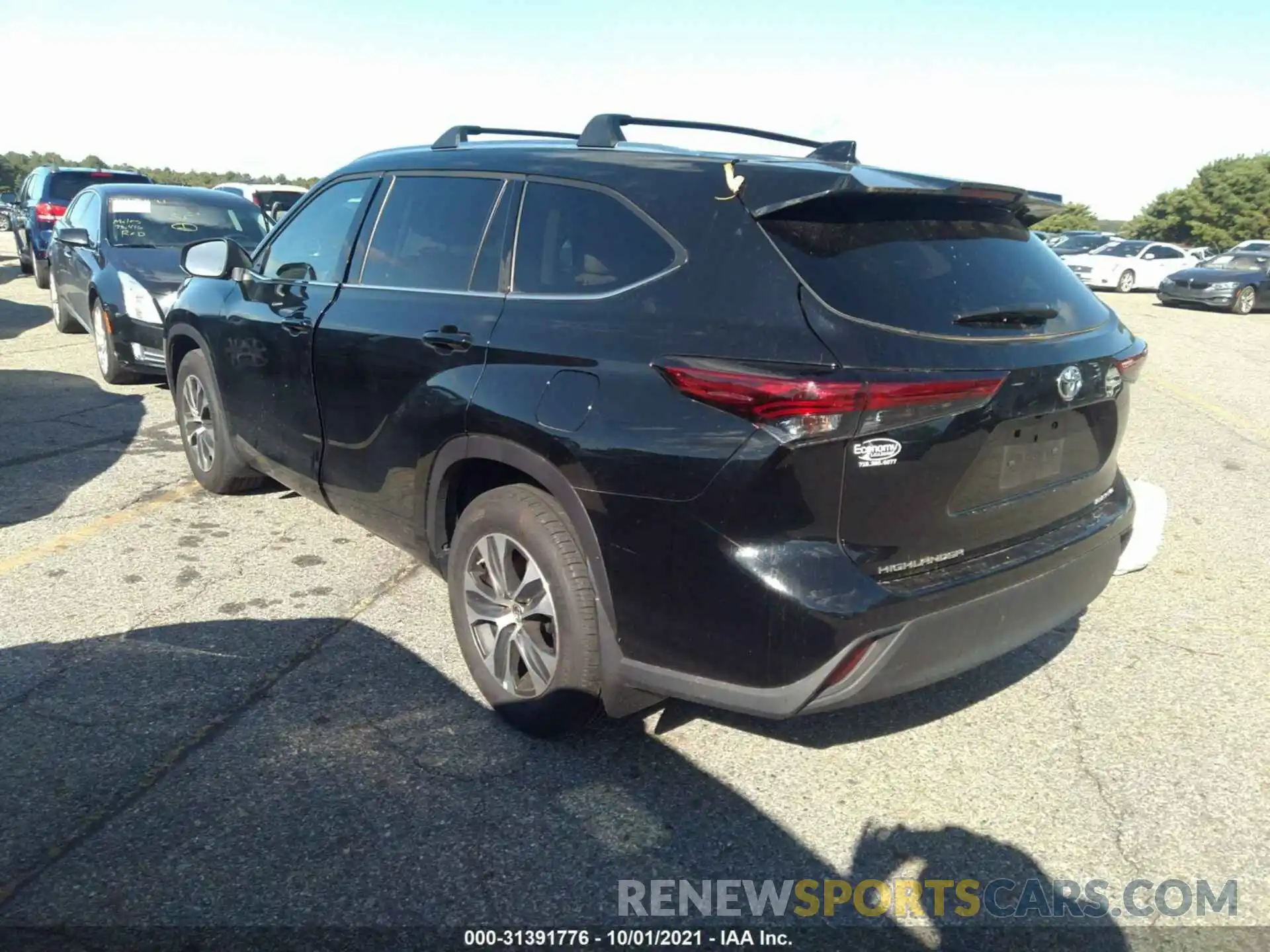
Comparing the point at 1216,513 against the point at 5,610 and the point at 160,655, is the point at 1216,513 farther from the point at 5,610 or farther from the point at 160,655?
the point at 5,610

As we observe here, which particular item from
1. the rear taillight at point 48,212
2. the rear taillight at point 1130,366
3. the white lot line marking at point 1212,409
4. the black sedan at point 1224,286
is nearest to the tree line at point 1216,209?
Answer: the black sedan at point 1224,286

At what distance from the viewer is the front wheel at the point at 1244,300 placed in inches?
848

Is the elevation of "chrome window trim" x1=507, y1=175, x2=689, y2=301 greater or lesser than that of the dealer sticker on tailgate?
greater

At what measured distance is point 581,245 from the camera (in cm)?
307

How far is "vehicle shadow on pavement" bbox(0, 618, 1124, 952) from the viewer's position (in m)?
2.43

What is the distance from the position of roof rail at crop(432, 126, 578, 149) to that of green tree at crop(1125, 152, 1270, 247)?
5499cm

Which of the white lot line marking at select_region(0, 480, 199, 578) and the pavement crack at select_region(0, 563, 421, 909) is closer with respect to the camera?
the pavement crack at select_region(0, 563, 421, 909)

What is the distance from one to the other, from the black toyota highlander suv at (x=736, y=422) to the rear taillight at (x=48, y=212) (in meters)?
13.7

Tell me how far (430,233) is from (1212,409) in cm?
794

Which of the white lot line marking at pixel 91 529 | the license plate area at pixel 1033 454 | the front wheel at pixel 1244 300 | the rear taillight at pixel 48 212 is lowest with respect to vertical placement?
the front wheel at pixel 1244 300

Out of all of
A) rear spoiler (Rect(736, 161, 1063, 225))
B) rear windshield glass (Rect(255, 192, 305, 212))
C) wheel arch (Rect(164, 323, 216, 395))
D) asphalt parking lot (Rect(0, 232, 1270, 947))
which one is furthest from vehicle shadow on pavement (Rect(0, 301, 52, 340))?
rear spoiler (Rect(736, 161, 1063, 225))

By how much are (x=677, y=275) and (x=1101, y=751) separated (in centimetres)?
202

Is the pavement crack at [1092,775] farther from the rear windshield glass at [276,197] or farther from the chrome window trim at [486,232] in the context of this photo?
the rear windshield glass at [276,197]

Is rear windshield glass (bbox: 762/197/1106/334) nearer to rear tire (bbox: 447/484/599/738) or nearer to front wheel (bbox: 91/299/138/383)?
rear tire (bbox: 447/484/599/738)
